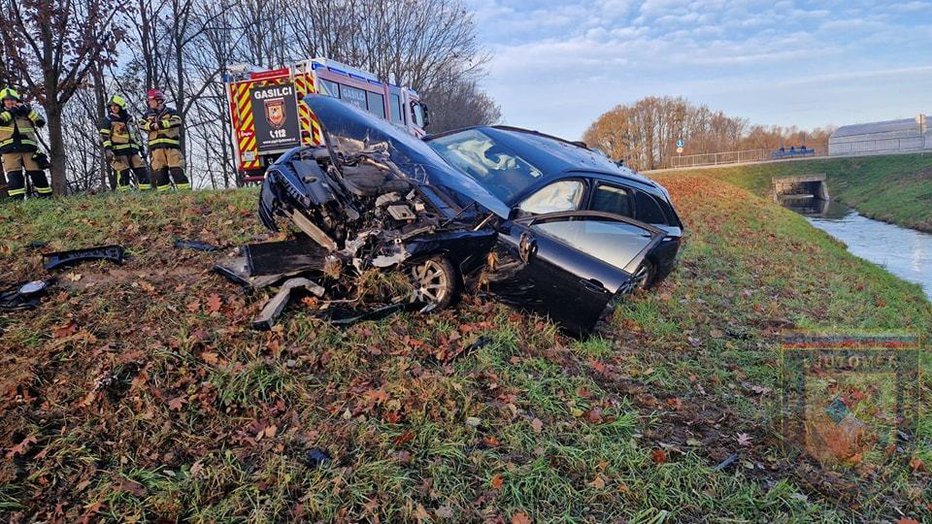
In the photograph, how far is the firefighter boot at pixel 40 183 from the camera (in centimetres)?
739

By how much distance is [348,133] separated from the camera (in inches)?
179

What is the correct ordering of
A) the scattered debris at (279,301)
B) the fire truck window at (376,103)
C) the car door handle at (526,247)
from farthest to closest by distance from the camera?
the fire truck window at (376,103)
the car door handle at (526,247)
the scattered debris at (279,301)

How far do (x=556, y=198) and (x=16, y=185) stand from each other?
715 centimetres

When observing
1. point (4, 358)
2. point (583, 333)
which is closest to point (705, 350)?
point (583, 333)

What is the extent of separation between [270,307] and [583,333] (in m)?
2.31

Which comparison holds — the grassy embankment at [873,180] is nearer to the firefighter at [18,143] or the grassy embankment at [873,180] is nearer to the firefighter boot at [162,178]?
the firefighter boot at [162,178]

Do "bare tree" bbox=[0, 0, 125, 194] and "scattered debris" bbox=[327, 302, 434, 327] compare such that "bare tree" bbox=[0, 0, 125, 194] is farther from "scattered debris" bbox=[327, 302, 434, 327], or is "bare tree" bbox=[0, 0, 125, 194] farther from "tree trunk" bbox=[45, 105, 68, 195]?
"scattered debris" bbox=[327, 302, 434, 327]

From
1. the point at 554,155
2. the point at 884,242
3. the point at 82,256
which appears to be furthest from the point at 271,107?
the point at 884,242

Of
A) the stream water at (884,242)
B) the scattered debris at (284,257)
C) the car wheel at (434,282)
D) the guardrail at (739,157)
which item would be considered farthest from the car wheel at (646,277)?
the guardrail at (739,157)

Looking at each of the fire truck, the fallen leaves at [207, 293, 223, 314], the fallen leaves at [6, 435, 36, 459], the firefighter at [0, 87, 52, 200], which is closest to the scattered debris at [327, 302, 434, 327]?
the fallen leaves at [207, 293, 223, 314]

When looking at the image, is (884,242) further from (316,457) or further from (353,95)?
(316,457)

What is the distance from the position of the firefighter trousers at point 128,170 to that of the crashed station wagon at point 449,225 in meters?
Result: 5.34

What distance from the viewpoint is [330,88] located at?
11078 mm

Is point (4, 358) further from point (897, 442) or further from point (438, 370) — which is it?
point (897, 442)
